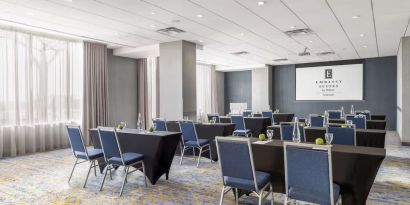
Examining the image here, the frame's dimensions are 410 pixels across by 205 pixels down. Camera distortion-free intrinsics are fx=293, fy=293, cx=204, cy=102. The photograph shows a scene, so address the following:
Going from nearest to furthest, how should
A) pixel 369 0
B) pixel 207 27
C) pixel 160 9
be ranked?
pixel 369 0 < pixel 160 9 < pixel 207 27

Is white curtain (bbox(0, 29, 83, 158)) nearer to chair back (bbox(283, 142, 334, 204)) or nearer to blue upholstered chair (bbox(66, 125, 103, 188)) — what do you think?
blue upholstered chair (bbox(66, 125, 103, 188))

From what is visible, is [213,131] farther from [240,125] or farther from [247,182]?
[247,182]

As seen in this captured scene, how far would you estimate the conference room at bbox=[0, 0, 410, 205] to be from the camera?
3.21 meters

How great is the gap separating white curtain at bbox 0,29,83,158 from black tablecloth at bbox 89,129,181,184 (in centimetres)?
401

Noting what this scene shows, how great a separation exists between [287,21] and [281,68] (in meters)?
9.13

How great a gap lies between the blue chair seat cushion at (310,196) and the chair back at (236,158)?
0.38 metres

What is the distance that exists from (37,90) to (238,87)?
10823 mm

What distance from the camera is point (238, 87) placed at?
16.5 metres

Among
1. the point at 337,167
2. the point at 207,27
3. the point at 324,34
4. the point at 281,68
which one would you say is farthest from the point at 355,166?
the point at 281,68

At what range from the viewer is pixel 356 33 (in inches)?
305

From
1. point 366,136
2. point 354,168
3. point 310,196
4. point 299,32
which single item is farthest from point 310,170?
point 299,32

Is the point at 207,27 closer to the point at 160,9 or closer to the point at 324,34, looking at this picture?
the point at 160,9

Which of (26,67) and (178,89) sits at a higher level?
(26,67)

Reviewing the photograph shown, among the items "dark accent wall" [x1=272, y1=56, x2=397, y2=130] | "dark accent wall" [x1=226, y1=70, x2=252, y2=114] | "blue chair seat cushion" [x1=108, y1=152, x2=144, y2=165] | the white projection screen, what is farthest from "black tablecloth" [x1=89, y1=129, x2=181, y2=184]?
"dark accent wall" [x1=226, y1=70, x2=252, y2=114]
